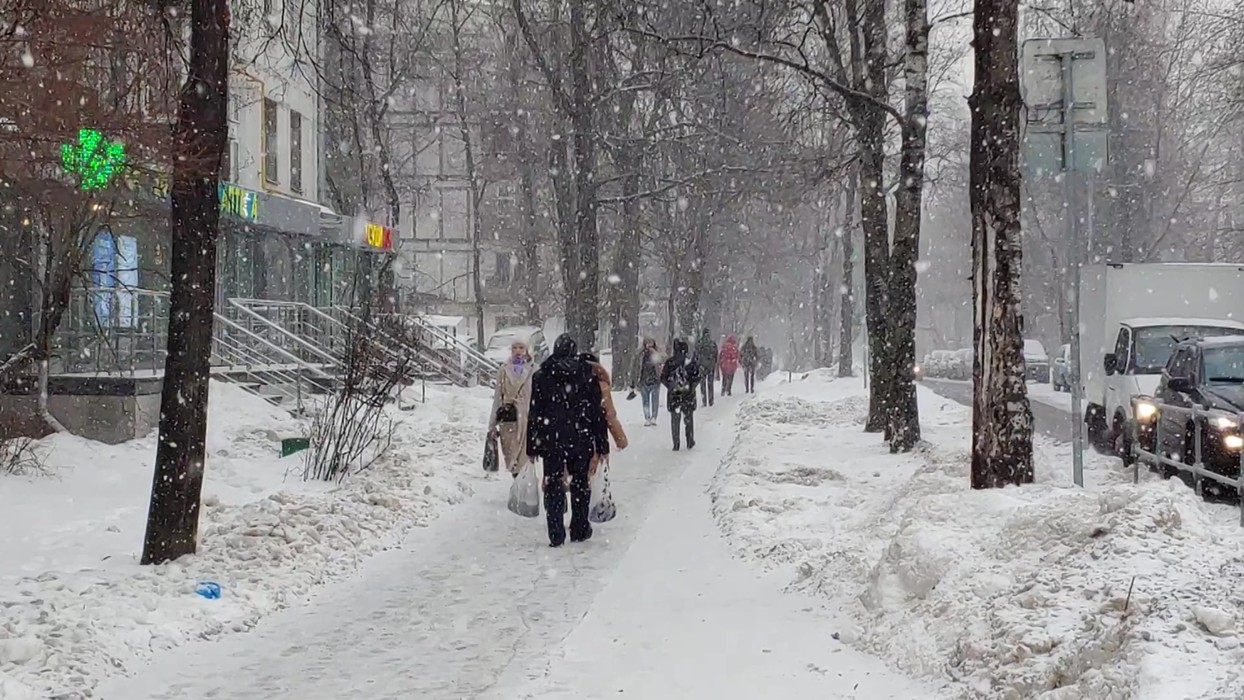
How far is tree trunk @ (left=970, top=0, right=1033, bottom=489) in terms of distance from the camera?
383 inches

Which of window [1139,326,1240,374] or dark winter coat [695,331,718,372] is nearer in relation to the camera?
window [1139,326,1240,374]

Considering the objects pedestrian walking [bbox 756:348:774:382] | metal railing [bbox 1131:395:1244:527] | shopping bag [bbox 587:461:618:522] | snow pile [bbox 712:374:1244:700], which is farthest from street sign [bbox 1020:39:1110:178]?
pedestrian walking [bbox 756:348:774:382]

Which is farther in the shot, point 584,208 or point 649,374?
point 584,208

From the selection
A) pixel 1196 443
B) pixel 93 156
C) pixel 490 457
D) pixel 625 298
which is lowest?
pixel 490 457

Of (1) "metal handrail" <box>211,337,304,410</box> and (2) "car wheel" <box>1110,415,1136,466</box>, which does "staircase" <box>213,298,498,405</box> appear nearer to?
(1) "metal handrail" <box>211,337,304,410</box>

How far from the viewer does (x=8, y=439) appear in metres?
13.0

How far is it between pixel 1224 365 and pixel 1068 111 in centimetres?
514

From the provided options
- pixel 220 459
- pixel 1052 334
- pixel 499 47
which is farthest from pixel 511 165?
pixel 1052 334

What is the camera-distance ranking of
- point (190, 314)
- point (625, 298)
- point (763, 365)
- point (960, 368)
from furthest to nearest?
1. point (763, 365)
2. point (960, 368)
3. point (625, 298)
4. point (190, 314)

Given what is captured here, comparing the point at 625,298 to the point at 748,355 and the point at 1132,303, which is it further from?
the point at 1132,303

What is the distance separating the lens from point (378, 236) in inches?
1158

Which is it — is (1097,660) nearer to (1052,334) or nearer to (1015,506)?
(1015,506)

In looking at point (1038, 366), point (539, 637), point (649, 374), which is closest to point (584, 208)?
point (649, 374)

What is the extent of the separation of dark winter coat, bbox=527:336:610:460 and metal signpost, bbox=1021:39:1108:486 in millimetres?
4156
